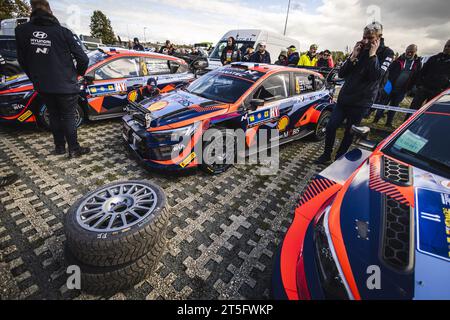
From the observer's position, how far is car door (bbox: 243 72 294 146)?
3262 mm

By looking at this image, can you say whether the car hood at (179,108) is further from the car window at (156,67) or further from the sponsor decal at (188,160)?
the car window at (156,67)

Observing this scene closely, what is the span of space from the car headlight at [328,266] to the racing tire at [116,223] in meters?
1.14

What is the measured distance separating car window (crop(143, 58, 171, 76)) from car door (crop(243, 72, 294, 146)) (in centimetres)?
299

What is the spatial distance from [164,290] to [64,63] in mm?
3103

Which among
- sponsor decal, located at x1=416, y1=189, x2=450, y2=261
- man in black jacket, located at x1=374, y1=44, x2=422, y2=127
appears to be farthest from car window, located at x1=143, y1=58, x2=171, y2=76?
man in black jacket, located at x1=374, y1=44, x2=422, y2=127

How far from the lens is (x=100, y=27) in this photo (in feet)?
161

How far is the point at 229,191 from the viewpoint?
2.87 meters

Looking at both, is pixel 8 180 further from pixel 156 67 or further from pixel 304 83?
pixel 304 83

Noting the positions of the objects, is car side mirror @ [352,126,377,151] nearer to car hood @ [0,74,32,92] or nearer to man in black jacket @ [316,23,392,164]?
man in black jacket @ [316,23,392,164]

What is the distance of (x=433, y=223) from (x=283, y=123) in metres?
2.72

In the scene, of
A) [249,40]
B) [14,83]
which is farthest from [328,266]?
[249,40]

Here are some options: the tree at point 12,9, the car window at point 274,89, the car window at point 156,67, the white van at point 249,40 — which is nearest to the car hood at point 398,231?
the car window at point 274,89
